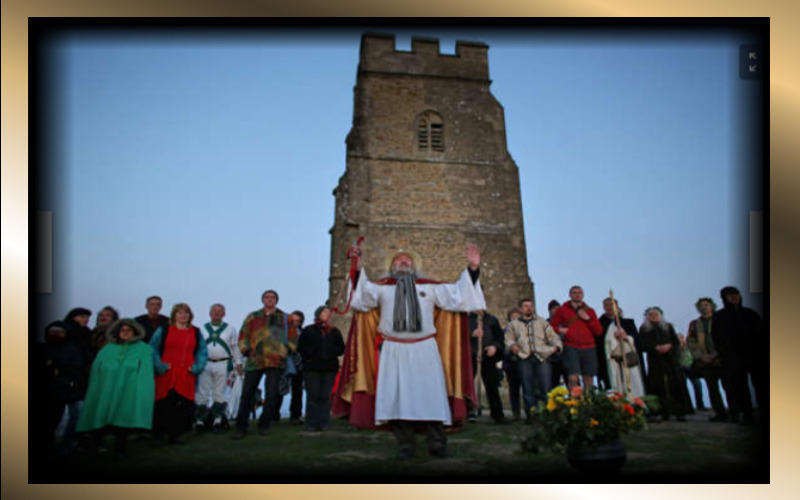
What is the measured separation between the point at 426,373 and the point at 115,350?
313 centimetres

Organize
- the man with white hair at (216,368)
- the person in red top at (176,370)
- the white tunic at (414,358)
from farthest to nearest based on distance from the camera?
the man with white hair at (216,368) < the person in red top at (176,370) < the white tunic at (414,358)

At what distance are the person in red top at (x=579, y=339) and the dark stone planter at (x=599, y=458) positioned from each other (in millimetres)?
2213

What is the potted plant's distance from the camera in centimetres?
624

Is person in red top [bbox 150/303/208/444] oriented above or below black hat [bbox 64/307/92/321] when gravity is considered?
below

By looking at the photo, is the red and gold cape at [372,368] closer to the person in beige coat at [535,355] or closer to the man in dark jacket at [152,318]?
the person in beige coat at [535,355]

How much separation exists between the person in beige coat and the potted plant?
1.99m

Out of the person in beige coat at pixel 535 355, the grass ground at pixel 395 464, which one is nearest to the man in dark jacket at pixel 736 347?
the grass ground at pixel 395 464

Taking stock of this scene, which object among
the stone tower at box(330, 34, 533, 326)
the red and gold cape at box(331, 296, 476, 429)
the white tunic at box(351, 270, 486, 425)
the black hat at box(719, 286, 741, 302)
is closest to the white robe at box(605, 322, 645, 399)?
the black hat at box(719, 286, 741, 302)

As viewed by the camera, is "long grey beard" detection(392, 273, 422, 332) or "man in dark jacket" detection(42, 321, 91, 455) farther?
"long grey beard" detection(392, 273, 422, 332)

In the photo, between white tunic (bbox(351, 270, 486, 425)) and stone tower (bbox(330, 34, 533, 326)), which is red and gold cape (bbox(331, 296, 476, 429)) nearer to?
white tunic (bbox(351, 270, 486, 425))

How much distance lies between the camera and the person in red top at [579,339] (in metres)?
8.62

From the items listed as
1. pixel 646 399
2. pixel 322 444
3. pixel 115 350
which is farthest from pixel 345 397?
pixel 646 399

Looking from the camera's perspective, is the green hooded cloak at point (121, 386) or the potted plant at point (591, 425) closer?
the potted plant at point (591, 425)

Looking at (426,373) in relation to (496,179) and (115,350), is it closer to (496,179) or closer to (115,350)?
(115,350)
